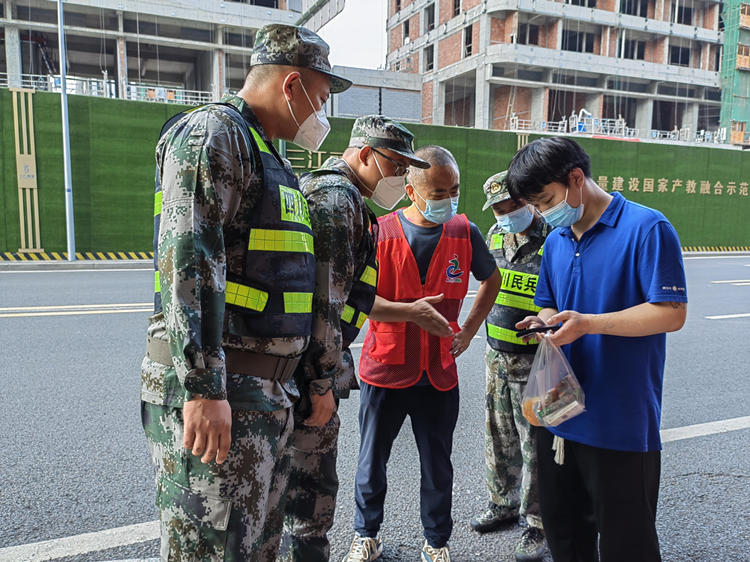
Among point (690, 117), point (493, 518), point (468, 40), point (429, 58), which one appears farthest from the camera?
point (429, 58)

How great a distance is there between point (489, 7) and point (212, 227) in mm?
40443

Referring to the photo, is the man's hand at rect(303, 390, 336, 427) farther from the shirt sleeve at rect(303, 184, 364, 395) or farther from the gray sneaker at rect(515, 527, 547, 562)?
the gray sneaker at rect(515, 527, 547, 562)

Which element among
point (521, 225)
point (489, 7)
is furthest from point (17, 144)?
point (489, 7)

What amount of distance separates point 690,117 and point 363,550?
48761 mm

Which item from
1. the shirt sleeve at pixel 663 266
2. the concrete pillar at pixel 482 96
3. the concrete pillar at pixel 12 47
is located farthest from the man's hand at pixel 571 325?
the concrete pillar at pixel 482 96

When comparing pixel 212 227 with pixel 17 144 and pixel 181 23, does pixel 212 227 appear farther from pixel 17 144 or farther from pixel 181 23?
pixel 181 23

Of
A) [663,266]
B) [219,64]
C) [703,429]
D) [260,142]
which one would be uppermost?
[219,64]

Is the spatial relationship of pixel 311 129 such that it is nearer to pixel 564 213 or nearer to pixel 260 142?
pixel 260 142

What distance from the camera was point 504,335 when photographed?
283cm

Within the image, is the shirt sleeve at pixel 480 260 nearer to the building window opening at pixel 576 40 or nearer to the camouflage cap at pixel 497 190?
the camouflage cap at pixel 497 190

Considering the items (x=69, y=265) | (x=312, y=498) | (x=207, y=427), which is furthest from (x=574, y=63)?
(x=207, y=427)

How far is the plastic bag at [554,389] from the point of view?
187 cm

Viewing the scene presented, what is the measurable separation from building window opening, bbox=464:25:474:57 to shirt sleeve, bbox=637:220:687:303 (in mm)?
41258

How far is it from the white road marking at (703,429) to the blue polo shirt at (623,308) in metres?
2.42
